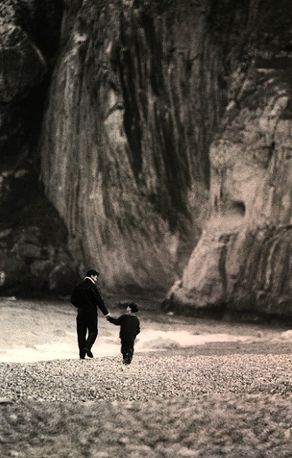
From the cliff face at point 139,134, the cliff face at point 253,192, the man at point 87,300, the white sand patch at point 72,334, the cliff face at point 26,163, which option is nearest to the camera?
the man at point 87,300

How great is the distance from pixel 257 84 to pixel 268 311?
4600 mm

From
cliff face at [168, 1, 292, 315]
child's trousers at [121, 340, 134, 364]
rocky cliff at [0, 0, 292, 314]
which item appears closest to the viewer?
child's trousers at [121, 340, 134, 364]

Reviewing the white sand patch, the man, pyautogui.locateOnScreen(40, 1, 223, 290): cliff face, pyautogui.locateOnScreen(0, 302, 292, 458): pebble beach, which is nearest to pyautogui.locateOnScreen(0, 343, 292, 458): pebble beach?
pyautogui.locateOnScreen(0, 302, 292, 458): pebble beach

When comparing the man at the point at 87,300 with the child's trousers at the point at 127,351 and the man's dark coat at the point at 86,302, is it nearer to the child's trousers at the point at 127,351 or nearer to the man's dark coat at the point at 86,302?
the man's dark coat at the point at 86,302

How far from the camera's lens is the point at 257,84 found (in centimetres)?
1440

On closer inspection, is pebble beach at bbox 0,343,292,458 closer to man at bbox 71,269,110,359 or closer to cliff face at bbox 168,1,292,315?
man at bbox 71,269,110,359

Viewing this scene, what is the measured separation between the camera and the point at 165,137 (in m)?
15.8

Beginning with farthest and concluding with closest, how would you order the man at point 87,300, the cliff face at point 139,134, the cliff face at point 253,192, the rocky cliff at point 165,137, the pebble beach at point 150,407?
1. the cliff face at point 139,134
2. the rocky cliff at point 165,137
3. the cliff face at point 253,192
4. the man at point 87,300
5. the pebble beach at point 150,407

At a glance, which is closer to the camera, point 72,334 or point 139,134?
point 72,334

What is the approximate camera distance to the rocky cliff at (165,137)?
13977 mm

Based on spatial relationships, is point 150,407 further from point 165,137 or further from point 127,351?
point 165,137

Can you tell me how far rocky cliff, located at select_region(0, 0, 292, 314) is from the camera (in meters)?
14.0

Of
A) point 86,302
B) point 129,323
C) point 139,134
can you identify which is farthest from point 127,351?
point 139,134

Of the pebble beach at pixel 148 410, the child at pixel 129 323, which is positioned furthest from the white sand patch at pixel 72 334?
the pebble beach at pixel 148 410
